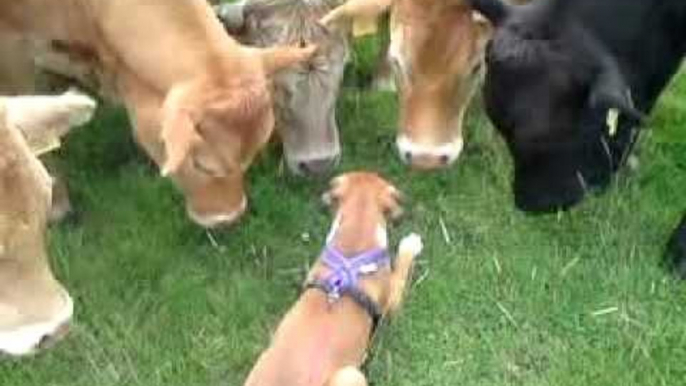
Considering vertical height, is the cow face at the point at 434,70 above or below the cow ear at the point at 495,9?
below

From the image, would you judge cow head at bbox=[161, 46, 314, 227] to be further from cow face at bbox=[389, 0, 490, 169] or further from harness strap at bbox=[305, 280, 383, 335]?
harness strap at bbox=[305, 280, 383, 335]

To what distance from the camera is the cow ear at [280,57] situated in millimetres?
6047

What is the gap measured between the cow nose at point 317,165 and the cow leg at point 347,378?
3.80ft

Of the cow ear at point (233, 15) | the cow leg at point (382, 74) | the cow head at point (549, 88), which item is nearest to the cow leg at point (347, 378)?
the cow head at point (549, 88)

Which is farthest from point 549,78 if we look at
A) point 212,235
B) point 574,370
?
point 212,235

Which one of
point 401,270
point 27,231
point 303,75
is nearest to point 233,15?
point 303,75

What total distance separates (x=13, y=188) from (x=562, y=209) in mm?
1903

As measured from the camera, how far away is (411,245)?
6.17m

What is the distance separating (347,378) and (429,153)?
1.18m

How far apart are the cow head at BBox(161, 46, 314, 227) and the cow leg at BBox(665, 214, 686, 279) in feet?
4.46

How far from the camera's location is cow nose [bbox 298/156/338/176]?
256 inches

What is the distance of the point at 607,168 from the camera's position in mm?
6188

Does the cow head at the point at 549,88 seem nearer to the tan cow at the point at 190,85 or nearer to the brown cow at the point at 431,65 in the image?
the brown cow at the point at 431,65

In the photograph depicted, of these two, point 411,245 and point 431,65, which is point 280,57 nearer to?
point 431,65
